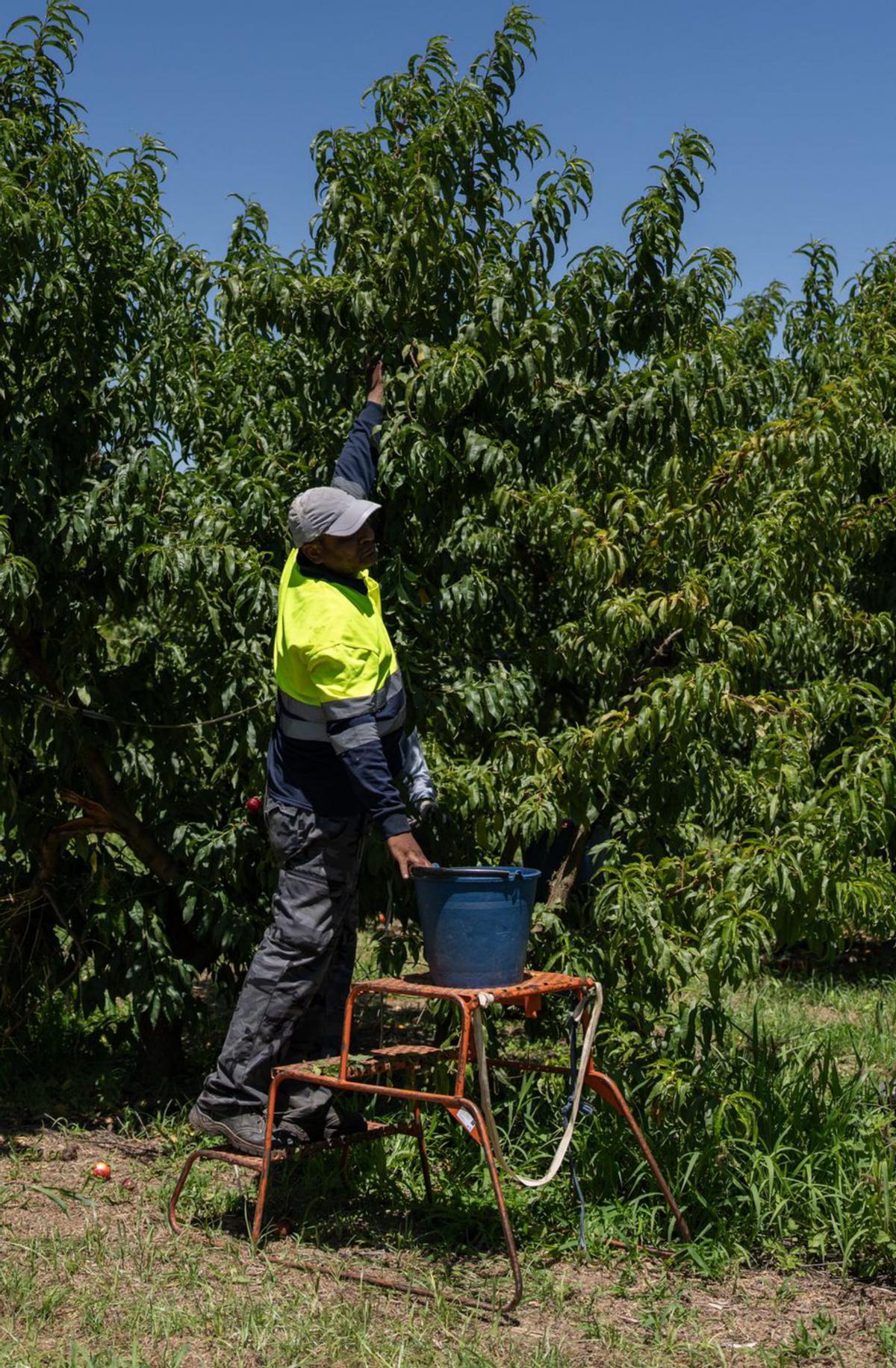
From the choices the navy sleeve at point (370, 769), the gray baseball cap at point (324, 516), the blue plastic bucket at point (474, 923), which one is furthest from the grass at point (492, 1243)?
the gray baseball cap at point (324, 516)

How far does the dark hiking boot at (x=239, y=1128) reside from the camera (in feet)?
13.3

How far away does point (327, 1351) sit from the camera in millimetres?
3189

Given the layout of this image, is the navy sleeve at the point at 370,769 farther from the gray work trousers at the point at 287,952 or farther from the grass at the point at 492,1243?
the grass at the point at 492,1243

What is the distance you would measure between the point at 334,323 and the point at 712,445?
137 centimetres

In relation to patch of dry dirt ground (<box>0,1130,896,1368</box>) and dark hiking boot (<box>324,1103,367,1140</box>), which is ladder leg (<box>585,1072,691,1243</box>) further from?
dark hiking boot (<box>324,1103,367,1140</box>)

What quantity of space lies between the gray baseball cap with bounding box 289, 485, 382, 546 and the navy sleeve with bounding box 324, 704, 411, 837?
0.55m

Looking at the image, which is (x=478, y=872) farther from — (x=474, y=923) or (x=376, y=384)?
(x=376, y=384)

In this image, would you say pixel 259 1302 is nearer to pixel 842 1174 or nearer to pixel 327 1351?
pixel 327 1351

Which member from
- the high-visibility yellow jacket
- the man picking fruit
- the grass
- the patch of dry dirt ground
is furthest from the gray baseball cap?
the patch of dry dirt ground

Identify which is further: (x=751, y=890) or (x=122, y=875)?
(x=122, y=875)

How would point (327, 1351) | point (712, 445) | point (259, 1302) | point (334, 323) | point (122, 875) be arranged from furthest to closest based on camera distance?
point (122, 875) < point (712, 445) < point (334, 323) < point (259, 1302) < point (327, 1351)

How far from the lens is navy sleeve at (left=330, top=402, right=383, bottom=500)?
4.45m

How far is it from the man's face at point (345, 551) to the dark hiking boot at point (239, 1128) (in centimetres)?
161

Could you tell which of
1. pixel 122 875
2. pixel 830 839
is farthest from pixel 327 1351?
pixel 122 875
